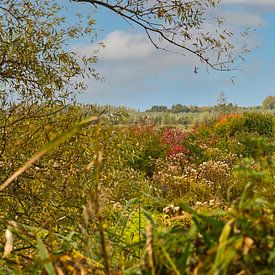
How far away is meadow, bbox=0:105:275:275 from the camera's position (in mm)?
983

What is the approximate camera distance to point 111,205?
607cm

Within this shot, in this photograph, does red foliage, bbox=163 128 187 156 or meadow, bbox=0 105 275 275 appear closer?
meadow, bbox=0 105 275 275

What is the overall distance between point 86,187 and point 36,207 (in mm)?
610

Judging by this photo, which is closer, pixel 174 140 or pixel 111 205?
pixel 111 205

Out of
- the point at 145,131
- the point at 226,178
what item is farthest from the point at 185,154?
the point at 226,178

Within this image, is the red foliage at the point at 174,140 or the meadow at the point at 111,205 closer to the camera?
the meadow at the point at 111,205

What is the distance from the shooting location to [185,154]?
23.0 m

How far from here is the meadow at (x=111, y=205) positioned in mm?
983

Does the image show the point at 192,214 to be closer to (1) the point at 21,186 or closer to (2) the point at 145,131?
(1) the point at 21,186

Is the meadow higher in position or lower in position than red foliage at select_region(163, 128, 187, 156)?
lower

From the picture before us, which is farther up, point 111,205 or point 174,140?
point 174,140

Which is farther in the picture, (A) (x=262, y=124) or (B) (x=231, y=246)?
(A) (x=262, y=124)

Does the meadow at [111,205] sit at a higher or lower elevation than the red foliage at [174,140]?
lower

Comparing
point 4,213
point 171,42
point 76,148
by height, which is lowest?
point 4,213
